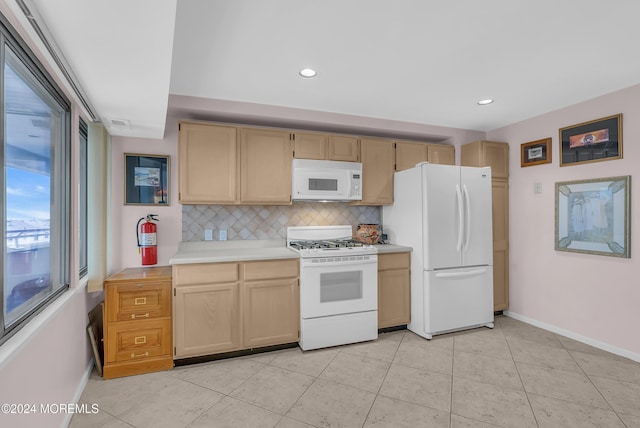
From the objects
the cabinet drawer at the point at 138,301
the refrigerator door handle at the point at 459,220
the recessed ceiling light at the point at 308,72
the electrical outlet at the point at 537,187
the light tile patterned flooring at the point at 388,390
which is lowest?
the light tile patterned flooring at the point at 388,390

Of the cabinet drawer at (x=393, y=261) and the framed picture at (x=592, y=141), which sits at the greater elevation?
the framed picture at (x=592, y=141)

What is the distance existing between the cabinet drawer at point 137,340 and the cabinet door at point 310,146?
2041 millimetres

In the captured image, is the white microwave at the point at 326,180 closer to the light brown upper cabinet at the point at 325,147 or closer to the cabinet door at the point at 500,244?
the light brown upper cabinet at the point at 325,147

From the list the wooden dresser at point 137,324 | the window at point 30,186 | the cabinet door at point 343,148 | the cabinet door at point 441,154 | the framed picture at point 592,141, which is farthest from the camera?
the cabinet door at point 441,154

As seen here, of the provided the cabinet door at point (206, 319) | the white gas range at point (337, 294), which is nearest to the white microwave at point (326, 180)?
the white gas range at point (337, 294)

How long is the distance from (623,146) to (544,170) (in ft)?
2.42

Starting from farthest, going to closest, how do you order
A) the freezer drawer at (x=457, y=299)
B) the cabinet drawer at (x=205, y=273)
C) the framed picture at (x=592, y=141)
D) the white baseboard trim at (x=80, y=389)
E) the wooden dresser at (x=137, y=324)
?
the freezer drawer at (x=457, y=299) < the framed picture at (x=592, y=141) < the cabinet drawer at (x=205, y=273) < the wooden dresser at (x=137, y=324) < the white baseboard trim at (x=80, y=389)

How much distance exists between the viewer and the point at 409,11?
5.79ft

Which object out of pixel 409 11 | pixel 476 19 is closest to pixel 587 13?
pixel 476 19

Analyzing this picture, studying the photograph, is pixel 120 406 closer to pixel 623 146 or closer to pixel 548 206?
pixel 548 206

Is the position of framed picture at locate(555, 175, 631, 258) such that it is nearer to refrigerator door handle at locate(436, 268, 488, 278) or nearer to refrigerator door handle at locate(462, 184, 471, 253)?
refrigerator door handle at locate(436, 268, 488, 278)

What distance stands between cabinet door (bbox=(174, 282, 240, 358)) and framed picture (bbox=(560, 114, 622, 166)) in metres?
3.65

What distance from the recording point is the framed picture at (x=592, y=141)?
2.90 metres

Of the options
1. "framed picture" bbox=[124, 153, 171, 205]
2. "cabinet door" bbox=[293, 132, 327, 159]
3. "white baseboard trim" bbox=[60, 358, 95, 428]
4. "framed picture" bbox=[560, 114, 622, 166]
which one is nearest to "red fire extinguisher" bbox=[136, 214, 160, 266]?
"framed picture" bbox=[124, 153, 171, 205]
